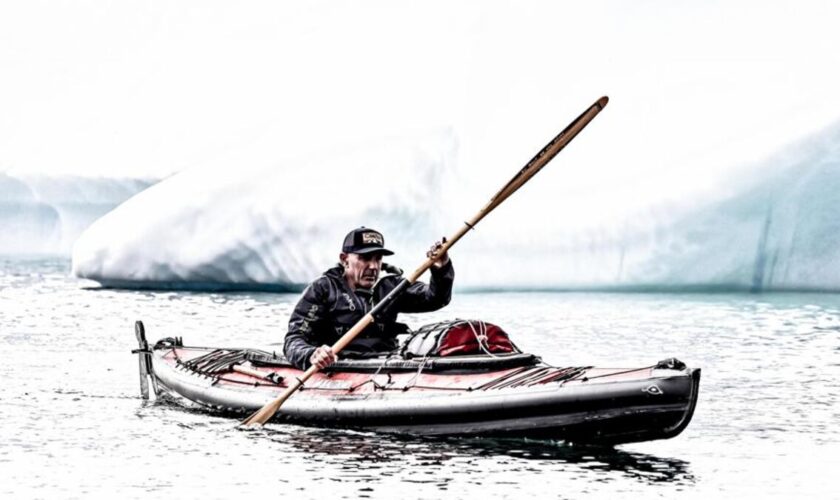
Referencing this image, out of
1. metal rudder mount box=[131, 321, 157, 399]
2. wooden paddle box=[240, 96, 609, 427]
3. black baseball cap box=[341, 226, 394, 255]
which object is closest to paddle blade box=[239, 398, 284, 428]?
wooden paddle box=[240, 96, 609, 427]

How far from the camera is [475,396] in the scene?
846 cm

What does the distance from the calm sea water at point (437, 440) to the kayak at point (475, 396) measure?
Result: 15 centimetres

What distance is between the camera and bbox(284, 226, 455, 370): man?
9219 millimetres

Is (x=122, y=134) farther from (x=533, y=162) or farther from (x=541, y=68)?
(x=533, y=162)

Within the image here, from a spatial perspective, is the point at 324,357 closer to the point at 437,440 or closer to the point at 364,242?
the point at 364,242

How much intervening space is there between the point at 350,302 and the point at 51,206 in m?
28.0

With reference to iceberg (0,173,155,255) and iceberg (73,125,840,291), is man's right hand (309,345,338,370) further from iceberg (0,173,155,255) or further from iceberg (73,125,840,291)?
iceberg (0,173,155,255)

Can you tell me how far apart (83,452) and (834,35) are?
15468mm

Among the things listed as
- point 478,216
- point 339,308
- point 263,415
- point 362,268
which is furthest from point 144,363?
point 478,216

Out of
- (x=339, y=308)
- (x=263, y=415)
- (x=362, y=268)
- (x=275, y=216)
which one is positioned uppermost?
(x=275, y=216)

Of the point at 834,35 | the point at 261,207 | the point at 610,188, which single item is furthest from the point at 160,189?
the point at 834,35

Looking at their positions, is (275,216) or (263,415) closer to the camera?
(263,415)

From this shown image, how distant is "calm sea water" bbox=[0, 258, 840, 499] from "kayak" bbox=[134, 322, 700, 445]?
5.7 inches

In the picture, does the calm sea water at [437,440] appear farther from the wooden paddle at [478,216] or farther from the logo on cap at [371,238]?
the logo on cap at [371,238]
